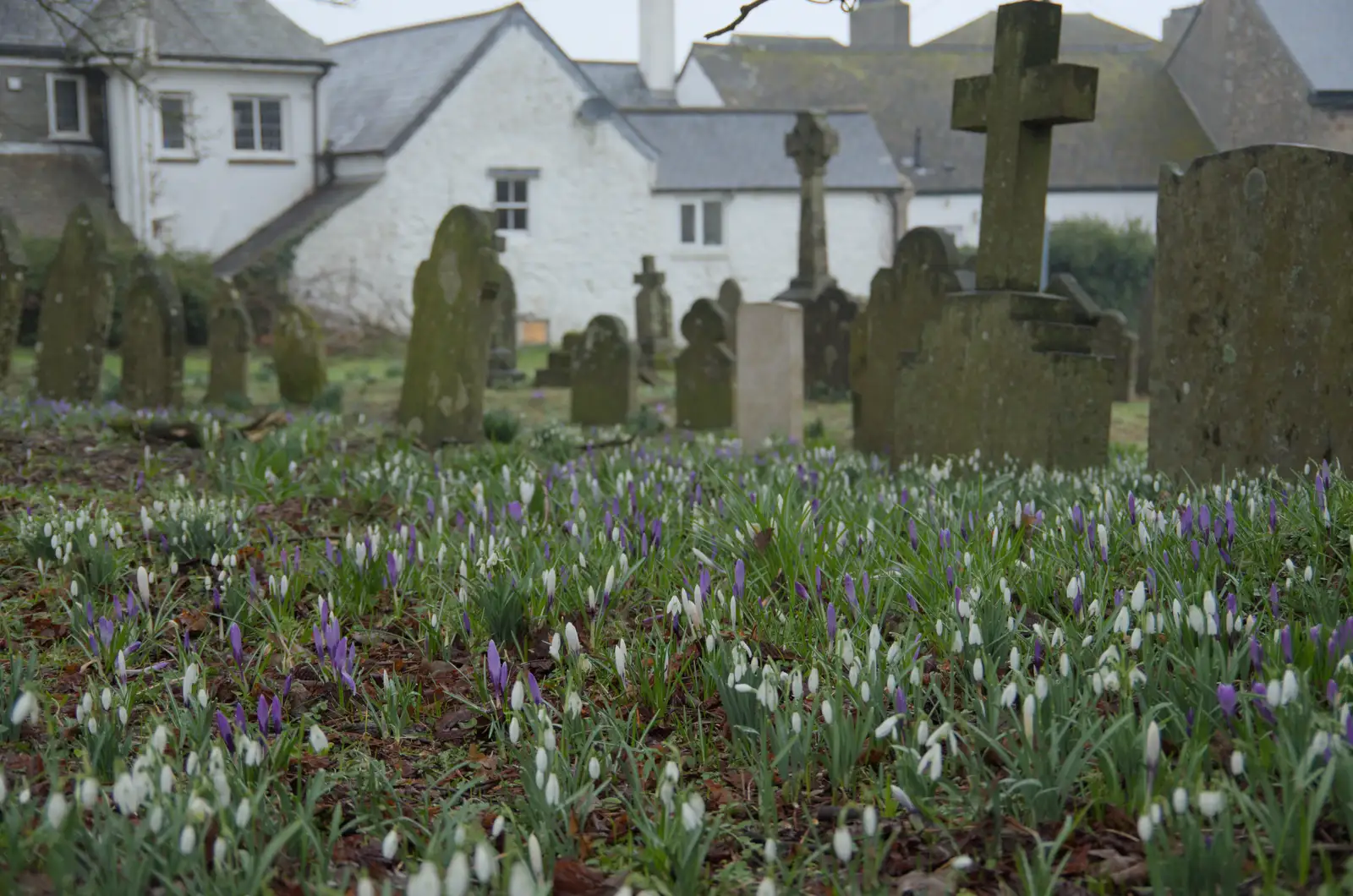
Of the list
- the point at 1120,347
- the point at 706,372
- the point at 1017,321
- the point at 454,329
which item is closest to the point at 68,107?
the point at 706,372

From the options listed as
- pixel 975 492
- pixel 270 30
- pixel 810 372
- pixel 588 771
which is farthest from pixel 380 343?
pixel 588 771

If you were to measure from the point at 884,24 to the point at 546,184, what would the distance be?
27.5m

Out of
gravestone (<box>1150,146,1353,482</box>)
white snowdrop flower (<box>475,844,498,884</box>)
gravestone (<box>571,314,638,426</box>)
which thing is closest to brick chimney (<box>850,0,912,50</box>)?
gravestone (<box>571,314,638,426</box>)

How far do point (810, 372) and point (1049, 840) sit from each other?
16972 mm

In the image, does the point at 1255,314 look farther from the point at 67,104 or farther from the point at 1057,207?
the point at 1057,207

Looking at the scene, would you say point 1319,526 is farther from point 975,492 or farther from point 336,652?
point 336,652

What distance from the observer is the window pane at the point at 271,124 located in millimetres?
32062

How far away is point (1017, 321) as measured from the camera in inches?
314

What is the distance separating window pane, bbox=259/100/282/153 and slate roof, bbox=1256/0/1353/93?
82.1 feet

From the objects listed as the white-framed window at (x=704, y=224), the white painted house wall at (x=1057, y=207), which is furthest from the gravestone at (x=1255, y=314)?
the white painted house wall at (x=1057, y=207)

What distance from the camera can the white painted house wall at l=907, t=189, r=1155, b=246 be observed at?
38312 mm

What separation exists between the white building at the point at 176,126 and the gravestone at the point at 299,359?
12.8 meters

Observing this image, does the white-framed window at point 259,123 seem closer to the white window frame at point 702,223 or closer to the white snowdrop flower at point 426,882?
the white window frame at point 702,223

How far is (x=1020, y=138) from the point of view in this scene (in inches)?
321
